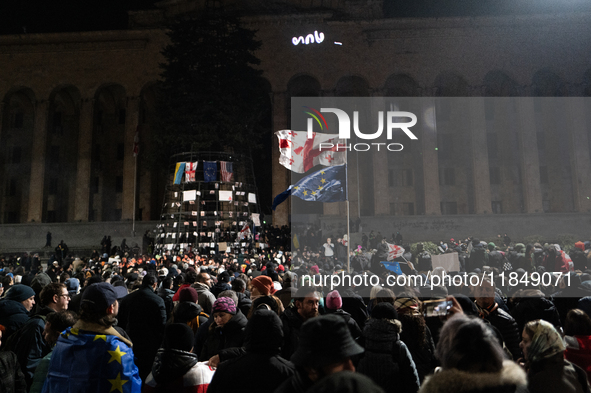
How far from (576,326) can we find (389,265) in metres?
5.58

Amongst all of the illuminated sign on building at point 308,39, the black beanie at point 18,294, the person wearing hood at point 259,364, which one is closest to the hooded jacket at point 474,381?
the person wearing hood at point 259,364

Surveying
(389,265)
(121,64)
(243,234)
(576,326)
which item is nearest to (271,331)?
(576,326)

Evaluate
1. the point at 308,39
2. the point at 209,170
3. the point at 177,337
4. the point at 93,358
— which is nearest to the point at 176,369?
the point at 177,337

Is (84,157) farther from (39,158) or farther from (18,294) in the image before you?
(18,294)

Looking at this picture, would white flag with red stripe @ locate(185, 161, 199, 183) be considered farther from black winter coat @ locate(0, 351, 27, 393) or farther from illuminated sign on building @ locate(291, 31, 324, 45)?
black winter coat @ locate(0, 351, 27, 393)

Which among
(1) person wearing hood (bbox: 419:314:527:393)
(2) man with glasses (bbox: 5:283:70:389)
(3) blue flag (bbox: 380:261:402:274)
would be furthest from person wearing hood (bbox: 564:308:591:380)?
(3) blue flag (bbox: 380:261:402:274)

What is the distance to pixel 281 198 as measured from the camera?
37.0 ft

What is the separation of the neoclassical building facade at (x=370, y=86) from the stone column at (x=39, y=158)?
0.10m

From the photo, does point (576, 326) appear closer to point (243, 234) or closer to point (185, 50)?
point (243, 234)

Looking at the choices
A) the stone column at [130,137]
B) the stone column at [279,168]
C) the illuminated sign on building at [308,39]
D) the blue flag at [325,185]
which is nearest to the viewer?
the blue flag at [325,185]

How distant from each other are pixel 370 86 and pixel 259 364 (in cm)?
3427

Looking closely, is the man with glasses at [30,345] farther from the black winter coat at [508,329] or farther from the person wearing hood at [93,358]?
the black winter coat at [508,329]

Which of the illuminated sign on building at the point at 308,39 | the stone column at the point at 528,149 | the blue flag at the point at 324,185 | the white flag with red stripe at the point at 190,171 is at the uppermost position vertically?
the illuminated sign on building at the point at 308,39

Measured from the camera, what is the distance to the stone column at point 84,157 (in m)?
36.8
